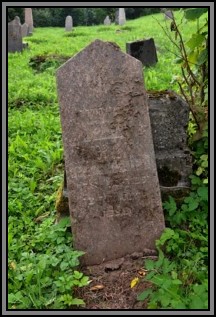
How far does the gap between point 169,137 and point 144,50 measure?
5728mm

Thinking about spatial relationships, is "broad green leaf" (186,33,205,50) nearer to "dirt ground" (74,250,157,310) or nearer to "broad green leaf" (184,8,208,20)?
"broad green leaf" (184,8,208,20)

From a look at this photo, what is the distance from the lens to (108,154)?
11.2 ft

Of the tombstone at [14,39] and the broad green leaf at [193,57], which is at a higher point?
the tombstone at [14,39]

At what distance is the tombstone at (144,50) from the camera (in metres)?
9.20

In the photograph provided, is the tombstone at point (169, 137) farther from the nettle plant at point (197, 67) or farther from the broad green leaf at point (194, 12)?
the broad green leaf at point (194, 12)

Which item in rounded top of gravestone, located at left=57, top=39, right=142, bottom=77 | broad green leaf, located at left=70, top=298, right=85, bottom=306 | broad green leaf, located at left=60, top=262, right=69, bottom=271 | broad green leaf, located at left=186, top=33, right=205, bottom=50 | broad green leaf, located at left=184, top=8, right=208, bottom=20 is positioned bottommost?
broad green leaf, located at left=70, top=298, right=85, bottom=306

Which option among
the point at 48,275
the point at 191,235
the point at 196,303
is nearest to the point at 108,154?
the point at 191,235

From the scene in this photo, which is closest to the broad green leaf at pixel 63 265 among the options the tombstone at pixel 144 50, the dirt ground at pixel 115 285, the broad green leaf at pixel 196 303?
the dirt ground at pixel 115 285

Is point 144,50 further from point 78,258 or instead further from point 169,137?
point 78,258

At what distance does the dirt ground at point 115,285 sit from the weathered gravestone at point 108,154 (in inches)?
3.7

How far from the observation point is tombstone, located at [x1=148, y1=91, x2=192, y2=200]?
3863 mm

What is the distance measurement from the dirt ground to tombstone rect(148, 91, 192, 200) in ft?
2.49

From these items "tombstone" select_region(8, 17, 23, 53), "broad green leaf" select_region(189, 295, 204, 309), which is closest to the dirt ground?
"broad green leaf" select_region(189, 295, 204, 309)

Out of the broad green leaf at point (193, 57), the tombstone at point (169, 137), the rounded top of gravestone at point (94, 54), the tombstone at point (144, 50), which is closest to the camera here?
the rounded top of gravestone at point (94, 54)
